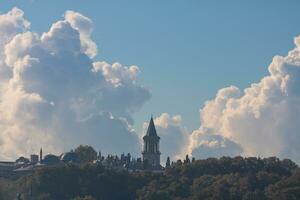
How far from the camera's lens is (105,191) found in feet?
590

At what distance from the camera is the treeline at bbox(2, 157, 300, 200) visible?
6540 inches

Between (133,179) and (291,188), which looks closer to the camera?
(291,188)

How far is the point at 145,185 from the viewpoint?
188m

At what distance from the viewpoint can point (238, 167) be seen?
199875 mm

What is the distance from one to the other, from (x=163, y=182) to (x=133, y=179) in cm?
623

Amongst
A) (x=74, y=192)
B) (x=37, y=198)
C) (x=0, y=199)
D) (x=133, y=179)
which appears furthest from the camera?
(x=133, y=179)

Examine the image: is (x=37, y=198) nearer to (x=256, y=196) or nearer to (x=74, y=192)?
(x=74, y=192)

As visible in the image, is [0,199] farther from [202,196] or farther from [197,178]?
[197,178]

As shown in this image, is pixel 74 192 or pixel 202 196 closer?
pixel 202 196

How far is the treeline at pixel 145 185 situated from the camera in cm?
16612

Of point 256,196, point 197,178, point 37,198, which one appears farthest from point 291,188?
point 37,198

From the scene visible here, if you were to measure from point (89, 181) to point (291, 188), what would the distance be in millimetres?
35331

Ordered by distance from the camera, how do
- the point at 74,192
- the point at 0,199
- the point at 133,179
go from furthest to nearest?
the point at 133,179
the point at 74,192
the point at 0,199

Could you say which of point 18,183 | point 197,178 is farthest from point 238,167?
point 18,183
